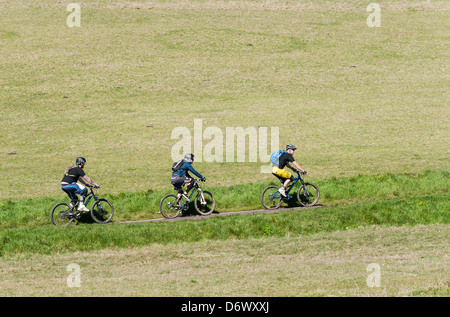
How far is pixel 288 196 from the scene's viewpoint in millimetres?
23266

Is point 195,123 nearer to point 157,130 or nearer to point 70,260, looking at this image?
point 157,130

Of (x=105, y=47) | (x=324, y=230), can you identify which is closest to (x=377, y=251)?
(x=324, y=230)

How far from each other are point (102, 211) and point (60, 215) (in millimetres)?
1578

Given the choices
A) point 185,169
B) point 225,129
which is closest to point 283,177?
point 185,169

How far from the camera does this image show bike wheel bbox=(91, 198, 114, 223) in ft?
69.8

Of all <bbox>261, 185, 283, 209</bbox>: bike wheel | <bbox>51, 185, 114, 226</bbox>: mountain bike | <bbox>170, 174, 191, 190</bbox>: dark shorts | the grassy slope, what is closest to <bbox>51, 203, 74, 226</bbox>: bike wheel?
<bbox>51, 185, 114, 226</bbox>: mountain bike

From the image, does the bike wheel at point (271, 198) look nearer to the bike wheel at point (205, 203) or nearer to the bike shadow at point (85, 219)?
the bike wheel at point (205, 203)

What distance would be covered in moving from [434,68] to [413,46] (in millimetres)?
6941

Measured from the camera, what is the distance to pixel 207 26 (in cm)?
6638

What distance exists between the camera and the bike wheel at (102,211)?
69.8 ft

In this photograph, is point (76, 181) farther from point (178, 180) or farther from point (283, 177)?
point (283, 177)

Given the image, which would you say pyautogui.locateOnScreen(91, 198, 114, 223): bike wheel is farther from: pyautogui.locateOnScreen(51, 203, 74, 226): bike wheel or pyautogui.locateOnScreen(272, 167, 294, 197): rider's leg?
pyautogui.locateOnScreen(272, 167, 294, 197): rider's leg

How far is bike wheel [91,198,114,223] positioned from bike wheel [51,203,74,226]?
35.3 inches

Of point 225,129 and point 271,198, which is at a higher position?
point 225,129
